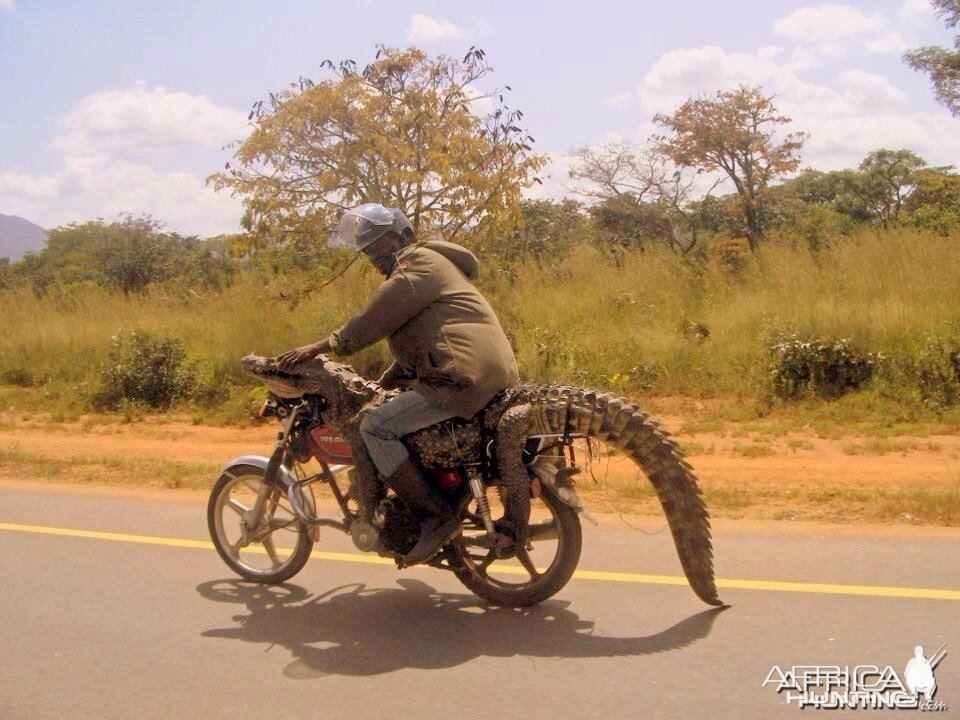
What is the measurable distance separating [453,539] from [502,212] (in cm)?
790

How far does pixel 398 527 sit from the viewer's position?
15.5 feet

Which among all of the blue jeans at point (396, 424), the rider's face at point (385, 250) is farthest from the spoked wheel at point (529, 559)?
the rider's face at point (385, 250)

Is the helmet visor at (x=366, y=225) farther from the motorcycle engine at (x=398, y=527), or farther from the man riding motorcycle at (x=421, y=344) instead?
the motorcycle engine at (x=398, y=527)

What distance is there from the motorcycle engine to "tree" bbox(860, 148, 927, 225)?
2446 cm

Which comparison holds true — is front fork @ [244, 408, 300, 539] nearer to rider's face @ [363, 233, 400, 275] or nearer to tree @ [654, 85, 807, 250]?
rider's face @ [363, 233, 400, 275]

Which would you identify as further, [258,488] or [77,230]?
[77,230]

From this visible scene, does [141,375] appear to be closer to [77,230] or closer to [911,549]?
[911,549]

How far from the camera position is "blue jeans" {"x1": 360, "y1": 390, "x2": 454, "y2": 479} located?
4.63 meters

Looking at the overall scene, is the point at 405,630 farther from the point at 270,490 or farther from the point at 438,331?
the point at 438,331

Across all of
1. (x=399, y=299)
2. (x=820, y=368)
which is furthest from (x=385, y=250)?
(x=820, y=368)

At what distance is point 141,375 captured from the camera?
504 inches

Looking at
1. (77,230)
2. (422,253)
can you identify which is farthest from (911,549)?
(77,230)

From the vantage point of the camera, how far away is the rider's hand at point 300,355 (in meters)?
4.88

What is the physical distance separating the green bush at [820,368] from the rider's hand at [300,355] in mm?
6995
